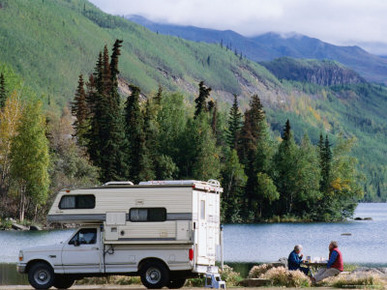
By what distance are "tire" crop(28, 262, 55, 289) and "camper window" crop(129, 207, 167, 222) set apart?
372cm

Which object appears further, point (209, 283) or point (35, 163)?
point (35, 163)

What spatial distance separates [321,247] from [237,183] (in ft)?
167

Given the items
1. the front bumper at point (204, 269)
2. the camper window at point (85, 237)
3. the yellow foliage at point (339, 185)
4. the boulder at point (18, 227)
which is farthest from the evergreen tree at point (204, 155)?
the camper window at point (85, 237)

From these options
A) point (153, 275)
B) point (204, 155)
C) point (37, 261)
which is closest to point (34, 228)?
point (204, 155)

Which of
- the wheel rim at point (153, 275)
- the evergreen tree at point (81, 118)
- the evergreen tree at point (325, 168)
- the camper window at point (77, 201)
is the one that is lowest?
the wheel rim at point (153, 275)

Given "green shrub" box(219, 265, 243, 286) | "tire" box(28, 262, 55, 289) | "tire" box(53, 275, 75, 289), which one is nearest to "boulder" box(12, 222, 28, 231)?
"green shrub" box(219, 265, 243, 286)

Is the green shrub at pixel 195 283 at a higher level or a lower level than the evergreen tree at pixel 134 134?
lower

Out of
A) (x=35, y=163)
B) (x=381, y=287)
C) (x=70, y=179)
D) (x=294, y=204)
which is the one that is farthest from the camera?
(x=294, y=204)

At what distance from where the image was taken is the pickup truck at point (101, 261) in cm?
2733

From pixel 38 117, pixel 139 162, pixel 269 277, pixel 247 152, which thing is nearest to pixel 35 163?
pixel 38 117

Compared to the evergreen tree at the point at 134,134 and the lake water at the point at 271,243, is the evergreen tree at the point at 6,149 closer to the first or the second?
the lake water at the point at 271,243

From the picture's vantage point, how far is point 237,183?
11738 centimetres

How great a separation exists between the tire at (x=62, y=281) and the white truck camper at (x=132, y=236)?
3.2 inches

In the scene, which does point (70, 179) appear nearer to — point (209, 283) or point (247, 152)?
point (247, 152)
